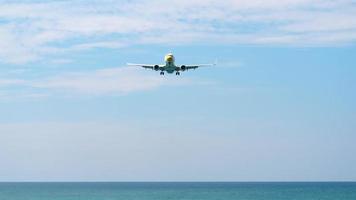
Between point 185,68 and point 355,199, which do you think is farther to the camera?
point 355,199

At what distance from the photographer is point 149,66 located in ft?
306

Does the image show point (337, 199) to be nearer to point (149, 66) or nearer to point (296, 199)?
point (296, 199)

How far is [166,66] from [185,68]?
3.00m

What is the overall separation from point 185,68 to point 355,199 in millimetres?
120582

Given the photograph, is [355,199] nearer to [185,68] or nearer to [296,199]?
[296,199]

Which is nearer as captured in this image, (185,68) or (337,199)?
(185,68)

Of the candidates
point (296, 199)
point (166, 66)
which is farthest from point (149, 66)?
point (296, 199)

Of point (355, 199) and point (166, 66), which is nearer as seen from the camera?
point (166, 66)

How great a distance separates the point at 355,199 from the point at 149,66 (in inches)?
4805

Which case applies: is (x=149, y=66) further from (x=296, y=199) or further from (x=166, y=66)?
(x=296, y=199)

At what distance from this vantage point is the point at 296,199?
199375mm

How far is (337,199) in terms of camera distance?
655 feet

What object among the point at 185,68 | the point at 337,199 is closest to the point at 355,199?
the point at 337,199

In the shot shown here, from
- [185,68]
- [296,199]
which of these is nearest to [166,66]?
[185,68]
